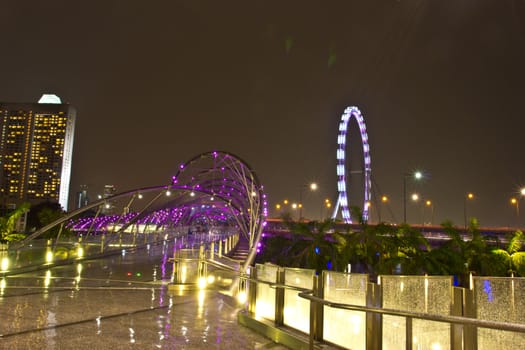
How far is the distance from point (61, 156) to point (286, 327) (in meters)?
209

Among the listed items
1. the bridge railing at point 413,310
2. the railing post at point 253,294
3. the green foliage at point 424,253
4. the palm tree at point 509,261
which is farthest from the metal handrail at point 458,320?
the palm tree at point 509,261

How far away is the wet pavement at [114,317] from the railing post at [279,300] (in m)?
0.42

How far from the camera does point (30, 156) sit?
194875 millimetres

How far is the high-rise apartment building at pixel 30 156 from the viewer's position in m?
188

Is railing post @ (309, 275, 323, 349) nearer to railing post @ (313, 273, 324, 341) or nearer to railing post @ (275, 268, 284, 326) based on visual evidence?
railing post @ (313, 273, 324, 341)

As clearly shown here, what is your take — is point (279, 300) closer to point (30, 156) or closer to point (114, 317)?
point (114, 317)

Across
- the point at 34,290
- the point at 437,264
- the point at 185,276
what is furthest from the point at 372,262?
the point at 34,290

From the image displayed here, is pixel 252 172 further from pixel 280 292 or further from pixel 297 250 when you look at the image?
pixel 280 292

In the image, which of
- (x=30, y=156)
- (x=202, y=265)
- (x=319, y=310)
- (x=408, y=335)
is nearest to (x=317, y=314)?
(x=319, y=310)

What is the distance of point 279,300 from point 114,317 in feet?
12.0

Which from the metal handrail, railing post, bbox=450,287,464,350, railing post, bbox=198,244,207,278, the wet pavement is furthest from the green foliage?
the metal handrail

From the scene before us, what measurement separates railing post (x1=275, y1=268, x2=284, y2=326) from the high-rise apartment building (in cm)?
19931

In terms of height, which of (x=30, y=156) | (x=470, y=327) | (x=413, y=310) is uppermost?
(x=30, y=156)

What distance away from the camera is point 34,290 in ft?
44.1
